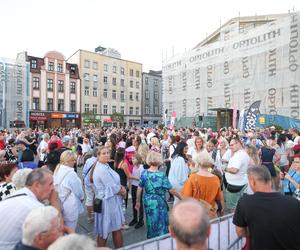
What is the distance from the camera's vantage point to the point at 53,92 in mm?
41969

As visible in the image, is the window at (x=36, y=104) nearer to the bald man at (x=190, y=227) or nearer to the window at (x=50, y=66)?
the window at (x=50, y=66)

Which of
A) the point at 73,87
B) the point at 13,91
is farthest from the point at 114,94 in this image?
the point at 13,91

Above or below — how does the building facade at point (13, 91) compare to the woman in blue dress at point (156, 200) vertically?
above

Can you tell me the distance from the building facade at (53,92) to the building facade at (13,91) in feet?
15.5

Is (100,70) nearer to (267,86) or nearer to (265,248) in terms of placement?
(267,86)

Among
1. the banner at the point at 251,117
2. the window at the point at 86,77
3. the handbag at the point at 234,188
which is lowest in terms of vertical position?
the handbag at the point at 234,188

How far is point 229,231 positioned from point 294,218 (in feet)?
3.36

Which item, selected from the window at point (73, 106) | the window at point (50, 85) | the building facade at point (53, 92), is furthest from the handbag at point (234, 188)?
the window at point (73, 106)

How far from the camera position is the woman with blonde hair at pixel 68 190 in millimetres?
3518

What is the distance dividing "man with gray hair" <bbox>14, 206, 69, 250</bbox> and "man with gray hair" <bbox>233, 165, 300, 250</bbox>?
1.67 metres

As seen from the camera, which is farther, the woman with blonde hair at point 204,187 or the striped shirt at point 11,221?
the woman with blonde hair at point 204,187

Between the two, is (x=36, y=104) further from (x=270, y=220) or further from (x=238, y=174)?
(x=270, y=220)

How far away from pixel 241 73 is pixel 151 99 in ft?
108

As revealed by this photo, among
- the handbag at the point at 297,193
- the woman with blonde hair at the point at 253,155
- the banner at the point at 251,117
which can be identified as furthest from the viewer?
the banner at the point at 251,117
